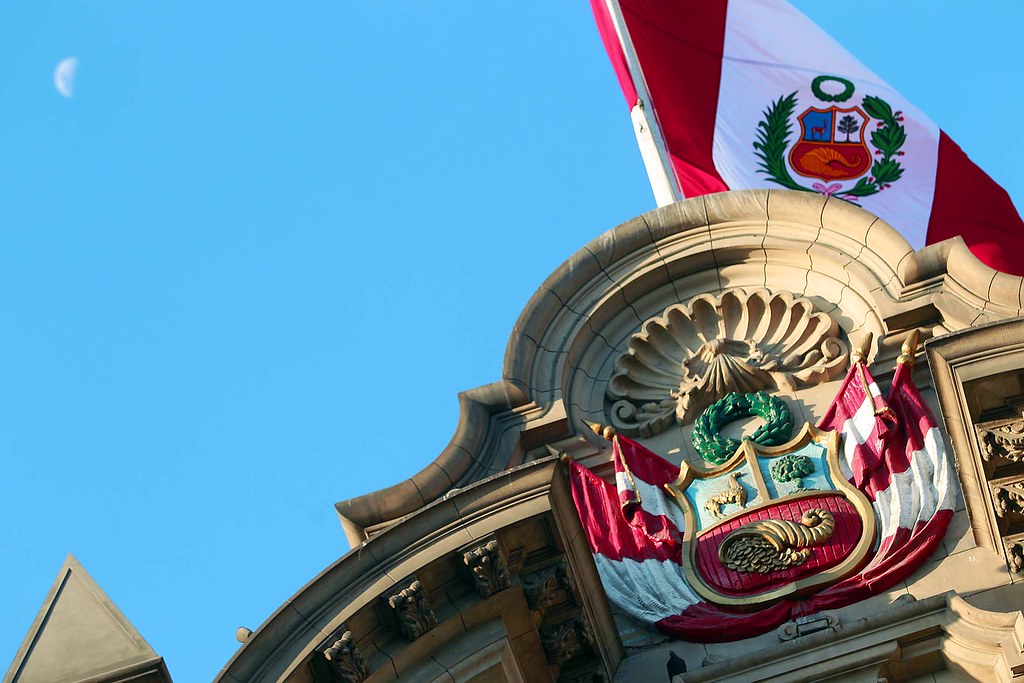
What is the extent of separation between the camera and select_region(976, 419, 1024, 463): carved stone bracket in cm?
1592

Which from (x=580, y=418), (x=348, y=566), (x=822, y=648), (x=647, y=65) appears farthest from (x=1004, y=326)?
(x=647, y=65)

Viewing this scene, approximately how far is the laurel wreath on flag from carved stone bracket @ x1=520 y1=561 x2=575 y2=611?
10198 millimetres

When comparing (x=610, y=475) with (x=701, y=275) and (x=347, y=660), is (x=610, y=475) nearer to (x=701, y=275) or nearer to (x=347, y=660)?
(x=701, y=275)

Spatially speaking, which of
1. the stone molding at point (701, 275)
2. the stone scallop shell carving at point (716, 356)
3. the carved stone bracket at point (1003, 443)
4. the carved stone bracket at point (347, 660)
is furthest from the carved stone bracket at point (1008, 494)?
the carved stone bracket at point (347, 660)

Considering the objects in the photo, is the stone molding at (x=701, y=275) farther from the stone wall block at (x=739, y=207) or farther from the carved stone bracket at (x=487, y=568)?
the carved stone bracket at (x=487, y=568)

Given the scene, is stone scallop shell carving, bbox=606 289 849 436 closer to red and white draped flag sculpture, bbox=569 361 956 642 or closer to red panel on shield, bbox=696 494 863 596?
red and white draped flag sculpture, bbox=569 361 956 642

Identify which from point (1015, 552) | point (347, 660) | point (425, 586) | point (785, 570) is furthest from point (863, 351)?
point (347, 660)

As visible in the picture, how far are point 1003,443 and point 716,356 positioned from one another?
356 cm

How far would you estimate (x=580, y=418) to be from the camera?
1867 cm

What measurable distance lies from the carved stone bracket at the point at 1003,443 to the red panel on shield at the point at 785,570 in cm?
139

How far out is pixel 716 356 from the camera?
18.8 m

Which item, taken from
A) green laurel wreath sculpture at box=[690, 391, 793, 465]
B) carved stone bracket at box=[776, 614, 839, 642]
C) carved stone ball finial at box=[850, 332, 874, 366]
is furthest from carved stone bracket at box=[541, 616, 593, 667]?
carved stone ball finial at box=[850, 332, 874, 366]

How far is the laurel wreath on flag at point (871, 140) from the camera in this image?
82.4 feet

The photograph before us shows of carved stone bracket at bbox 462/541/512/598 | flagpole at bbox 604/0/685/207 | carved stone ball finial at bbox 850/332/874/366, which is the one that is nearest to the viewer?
carved stone bracket at bbox 462/541/512/598
